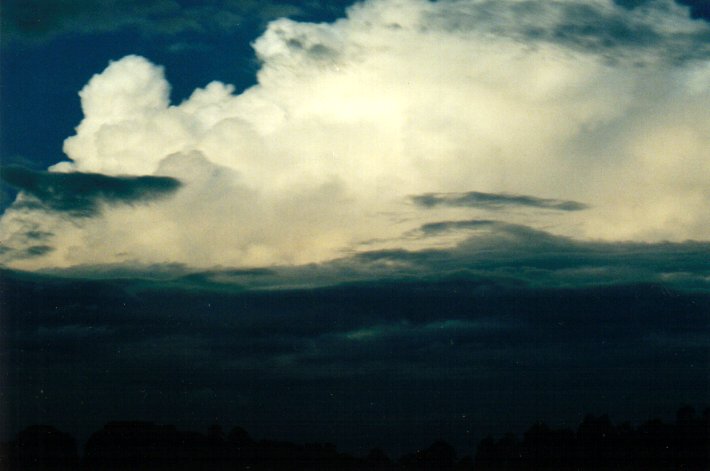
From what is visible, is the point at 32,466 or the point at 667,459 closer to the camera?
the point at 32,466

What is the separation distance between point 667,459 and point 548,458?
5.49 m

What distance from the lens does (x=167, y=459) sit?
28422 mm

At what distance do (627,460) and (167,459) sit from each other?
20.8 meters

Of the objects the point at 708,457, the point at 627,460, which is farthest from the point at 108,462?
the point at 708,457

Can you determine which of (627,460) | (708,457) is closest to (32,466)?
(627,460)

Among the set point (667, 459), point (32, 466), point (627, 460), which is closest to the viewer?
point (32, 466)

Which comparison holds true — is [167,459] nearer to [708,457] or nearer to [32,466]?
[32,466]

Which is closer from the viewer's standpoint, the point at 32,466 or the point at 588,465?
the point at 32,466

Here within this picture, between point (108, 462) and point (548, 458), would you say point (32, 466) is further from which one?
point (548, 458)

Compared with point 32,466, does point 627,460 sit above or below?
below

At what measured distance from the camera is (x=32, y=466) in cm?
2722

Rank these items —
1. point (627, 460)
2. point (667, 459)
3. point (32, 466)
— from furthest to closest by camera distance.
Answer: point (627, 460), point (667, 459), point (32, 466)

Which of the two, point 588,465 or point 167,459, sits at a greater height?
point 167,459

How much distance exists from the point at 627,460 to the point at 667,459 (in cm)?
244
